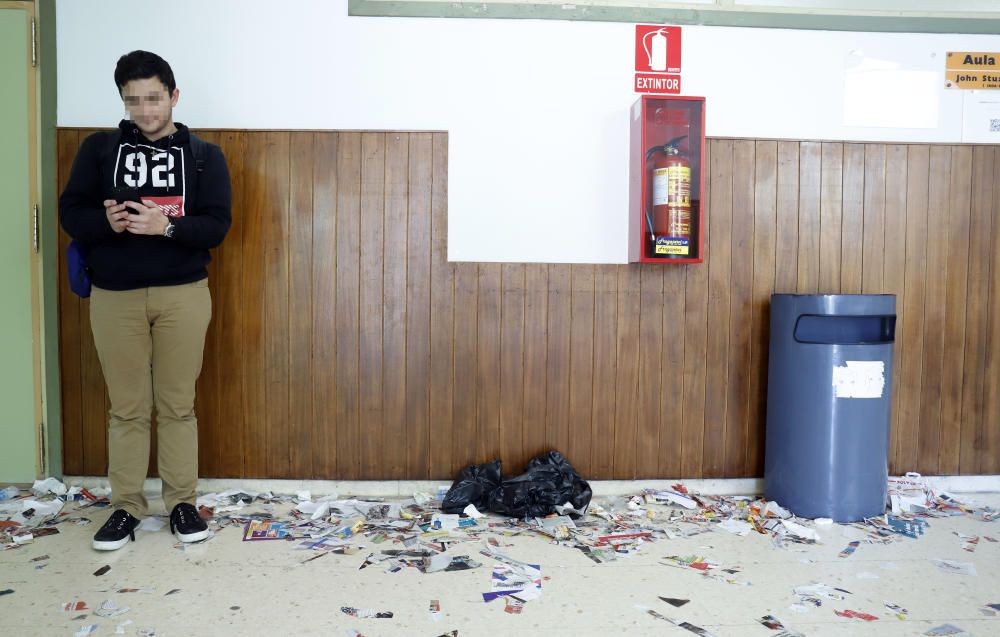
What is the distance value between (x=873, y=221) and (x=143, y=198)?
10.7 ft

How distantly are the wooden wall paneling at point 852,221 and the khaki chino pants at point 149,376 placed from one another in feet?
9.62

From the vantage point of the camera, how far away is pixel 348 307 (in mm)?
3127

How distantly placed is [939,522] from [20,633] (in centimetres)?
343

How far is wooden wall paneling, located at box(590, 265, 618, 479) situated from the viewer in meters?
3.19

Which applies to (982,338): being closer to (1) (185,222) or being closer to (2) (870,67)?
(2) (870,67)

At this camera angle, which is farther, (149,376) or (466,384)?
(466,384)

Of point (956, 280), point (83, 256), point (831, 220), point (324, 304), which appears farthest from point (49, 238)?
point (956, 280)

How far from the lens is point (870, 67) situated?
10.6 feet

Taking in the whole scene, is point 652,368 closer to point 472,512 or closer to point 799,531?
point 799,531

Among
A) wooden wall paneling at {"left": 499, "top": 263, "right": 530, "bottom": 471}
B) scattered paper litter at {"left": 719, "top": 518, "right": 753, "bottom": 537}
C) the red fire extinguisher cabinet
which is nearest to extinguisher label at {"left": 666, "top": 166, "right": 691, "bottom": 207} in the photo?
the red fire extinguisher cabinet

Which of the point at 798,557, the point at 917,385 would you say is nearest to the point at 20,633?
the point at 798,557

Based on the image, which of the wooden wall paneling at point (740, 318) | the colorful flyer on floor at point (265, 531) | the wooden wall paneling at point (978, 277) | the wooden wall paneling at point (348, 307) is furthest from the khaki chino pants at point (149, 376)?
the wooden wall paneling at point (978, 277)

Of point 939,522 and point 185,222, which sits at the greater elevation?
point 185,222

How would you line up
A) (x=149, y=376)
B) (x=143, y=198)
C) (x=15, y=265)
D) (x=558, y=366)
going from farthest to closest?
1. (x=558, y=366)
2. (x=15, y=265)
3. (x=149, y=376)
4. (x=143, y=198)
